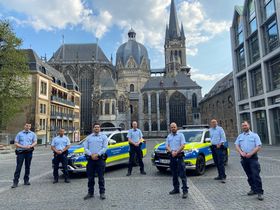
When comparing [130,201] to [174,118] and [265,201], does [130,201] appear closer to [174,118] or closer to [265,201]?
[265,201]

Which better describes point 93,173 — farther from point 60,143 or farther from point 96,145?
point 60,143

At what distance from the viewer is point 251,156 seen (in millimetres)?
6066

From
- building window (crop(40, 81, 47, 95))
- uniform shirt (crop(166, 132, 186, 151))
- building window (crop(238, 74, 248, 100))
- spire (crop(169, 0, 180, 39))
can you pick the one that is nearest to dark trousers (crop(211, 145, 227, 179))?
uniform shirt (crop(166, 132, 186, 151))

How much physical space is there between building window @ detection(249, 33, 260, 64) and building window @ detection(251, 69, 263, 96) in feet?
4.53

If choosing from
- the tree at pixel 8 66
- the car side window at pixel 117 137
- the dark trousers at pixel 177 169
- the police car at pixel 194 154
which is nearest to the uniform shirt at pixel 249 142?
the dark trousers at pixel 177 169

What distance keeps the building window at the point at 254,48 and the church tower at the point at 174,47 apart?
5807cm

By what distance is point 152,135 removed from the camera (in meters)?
66.4

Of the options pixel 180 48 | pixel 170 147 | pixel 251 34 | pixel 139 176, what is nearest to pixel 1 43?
pixel 139 176

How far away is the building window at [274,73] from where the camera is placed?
22.7 metres

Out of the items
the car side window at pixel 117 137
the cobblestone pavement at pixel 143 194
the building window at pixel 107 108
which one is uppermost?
the building window at pixel 107 108

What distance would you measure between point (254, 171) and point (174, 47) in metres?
85.6

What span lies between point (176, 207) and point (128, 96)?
65.0 metres

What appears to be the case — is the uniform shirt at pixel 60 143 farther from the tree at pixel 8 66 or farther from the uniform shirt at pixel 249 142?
the tree at pixel 8 66

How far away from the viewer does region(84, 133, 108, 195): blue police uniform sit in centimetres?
609
